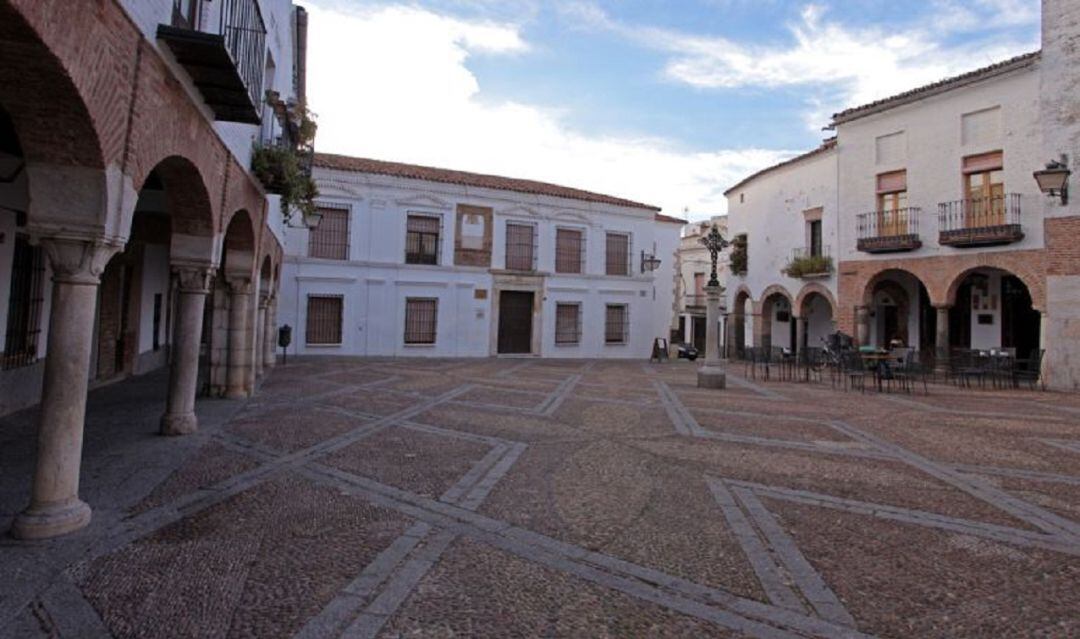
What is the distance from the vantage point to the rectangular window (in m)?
20.0

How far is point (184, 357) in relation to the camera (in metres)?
6.62

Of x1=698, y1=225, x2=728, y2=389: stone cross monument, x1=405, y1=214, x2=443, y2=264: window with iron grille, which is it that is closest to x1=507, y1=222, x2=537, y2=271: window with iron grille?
x1=405, y1=214, x2=443, y2=264: window with iron grille

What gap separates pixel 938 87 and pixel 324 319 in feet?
64.4

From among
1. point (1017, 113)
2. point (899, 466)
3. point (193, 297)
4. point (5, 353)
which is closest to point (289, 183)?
point (193, 297)

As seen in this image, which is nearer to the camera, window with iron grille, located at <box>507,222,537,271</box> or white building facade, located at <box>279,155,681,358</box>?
white building facade, located at <box>279,155,681,358</box>

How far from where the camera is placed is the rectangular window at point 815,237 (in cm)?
2002

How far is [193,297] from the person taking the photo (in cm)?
658

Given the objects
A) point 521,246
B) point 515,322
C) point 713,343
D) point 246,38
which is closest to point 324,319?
point 515,322

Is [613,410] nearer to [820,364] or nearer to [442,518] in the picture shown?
[442,518]

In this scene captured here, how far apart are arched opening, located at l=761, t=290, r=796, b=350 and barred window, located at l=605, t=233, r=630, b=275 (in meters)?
5.62

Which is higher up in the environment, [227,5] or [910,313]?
[227,5]

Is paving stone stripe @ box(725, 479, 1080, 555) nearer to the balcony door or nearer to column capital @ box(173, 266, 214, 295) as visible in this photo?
column capital @ box(173, 266, 214, 295)

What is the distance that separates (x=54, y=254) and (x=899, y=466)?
23.9 feet

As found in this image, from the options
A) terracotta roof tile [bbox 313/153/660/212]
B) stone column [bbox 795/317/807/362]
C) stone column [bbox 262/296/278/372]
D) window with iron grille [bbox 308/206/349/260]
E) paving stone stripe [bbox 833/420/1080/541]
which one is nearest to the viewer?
paving stone stripe [bbox 833/420/1080/541]
